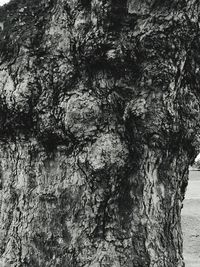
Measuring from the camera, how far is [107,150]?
2.74m

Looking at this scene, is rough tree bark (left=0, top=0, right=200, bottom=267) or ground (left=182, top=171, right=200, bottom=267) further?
ground (left=182, top=171, right=200, bottom=267)

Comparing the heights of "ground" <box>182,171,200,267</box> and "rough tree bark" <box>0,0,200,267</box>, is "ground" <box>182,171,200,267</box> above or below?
below

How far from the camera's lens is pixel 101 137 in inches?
109

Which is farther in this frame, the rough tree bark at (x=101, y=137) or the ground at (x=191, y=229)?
the ground at (x=191, y=229)

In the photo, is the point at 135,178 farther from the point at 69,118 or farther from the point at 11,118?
the point at 11,118

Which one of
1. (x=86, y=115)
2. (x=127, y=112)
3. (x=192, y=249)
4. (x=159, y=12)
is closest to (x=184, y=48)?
(x=159, y=12)

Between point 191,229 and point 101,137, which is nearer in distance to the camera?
point 101,137

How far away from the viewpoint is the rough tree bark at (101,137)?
2.75 metres

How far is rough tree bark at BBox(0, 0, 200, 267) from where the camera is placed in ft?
9.02

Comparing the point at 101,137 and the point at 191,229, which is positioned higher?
the point at 101,137

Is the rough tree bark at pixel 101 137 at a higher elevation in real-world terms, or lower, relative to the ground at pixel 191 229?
higher

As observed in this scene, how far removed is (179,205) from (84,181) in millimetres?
684

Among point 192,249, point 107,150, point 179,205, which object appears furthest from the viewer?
point 192,249

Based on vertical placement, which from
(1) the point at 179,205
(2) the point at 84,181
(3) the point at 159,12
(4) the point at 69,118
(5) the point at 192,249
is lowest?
(5) the point at 192,249
